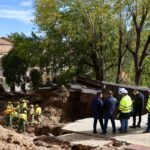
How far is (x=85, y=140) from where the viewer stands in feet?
52.3

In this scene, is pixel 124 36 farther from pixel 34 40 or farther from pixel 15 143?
pixel 15 143

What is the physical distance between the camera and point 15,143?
13.8 meters

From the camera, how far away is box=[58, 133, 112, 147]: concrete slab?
1539 centimetres

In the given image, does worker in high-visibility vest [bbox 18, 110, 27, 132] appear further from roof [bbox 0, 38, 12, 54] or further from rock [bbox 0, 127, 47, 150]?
roof [bbox 0, 38, 12, 54]

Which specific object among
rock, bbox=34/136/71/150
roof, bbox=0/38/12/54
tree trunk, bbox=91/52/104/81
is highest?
roof, bbox=0/38/12/54

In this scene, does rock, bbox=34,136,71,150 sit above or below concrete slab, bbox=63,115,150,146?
below

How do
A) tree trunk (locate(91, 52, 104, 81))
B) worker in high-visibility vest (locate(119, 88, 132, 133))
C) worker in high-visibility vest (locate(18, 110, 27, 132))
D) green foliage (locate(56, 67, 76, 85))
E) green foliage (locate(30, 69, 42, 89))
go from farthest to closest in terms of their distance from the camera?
green foliage (locate(30, 69, 42, 89)), green foliage (locate(56, 67, 76, 85)), tree trunk (locate(91, 52, 104, 81)), worker in high-visibility vest (locate(18, 110, 27, 132)), worker in high-visibility vest (locate(119, 88, 132, 133))

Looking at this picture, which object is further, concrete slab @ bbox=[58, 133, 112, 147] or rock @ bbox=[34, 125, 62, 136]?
rock @ bbox=[34, 125, 62, 136]

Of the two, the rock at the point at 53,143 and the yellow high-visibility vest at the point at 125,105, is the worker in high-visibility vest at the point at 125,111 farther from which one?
the rock at the point at 53,143

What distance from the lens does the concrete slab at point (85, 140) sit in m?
15.4

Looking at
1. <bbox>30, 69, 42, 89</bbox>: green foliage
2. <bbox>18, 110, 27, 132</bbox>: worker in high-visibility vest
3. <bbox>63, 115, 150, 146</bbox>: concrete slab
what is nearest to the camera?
<bbox>63, 115, 150, 146</bbox>: concrete slab

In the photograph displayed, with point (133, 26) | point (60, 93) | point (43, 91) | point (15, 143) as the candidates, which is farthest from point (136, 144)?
point (133, 26)

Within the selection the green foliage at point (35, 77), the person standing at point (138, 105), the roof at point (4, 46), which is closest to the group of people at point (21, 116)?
the person standing at point (138, 105)

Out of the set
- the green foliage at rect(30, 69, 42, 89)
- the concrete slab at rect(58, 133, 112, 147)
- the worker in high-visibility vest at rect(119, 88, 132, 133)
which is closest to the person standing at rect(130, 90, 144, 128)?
the worker in high-visibility vest at rect(119, 88, 132, 133)
